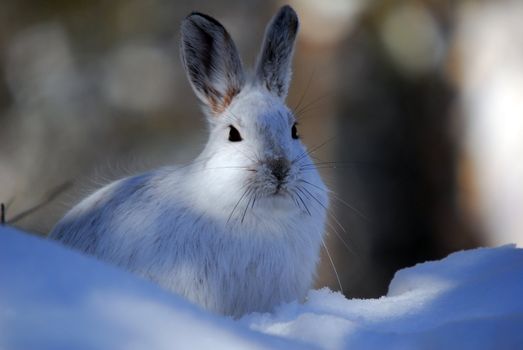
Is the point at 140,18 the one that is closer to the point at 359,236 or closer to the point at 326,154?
the point at 326,154

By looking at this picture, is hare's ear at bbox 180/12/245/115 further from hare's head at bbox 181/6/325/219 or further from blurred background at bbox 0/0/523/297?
blurred background at bbox 0/0/523/297

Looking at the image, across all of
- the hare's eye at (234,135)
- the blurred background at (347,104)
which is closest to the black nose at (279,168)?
the hare's eye at (234,135)

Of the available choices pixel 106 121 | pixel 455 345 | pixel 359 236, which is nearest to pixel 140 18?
pixel 106 121

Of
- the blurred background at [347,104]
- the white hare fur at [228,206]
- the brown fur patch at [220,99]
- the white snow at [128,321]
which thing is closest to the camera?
the white snow at [128,321]

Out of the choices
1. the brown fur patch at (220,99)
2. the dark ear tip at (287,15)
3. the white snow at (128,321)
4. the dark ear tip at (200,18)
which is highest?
the dark ear tip at (287,15)

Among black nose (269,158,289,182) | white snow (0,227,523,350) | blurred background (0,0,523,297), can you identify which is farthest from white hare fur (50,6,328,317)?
blurred background (0,0,523,297)

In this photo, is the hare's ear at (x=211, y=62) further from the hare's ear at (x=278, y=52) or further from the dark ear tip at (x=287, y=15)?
the dark ear tip at (x=287, y=15)
